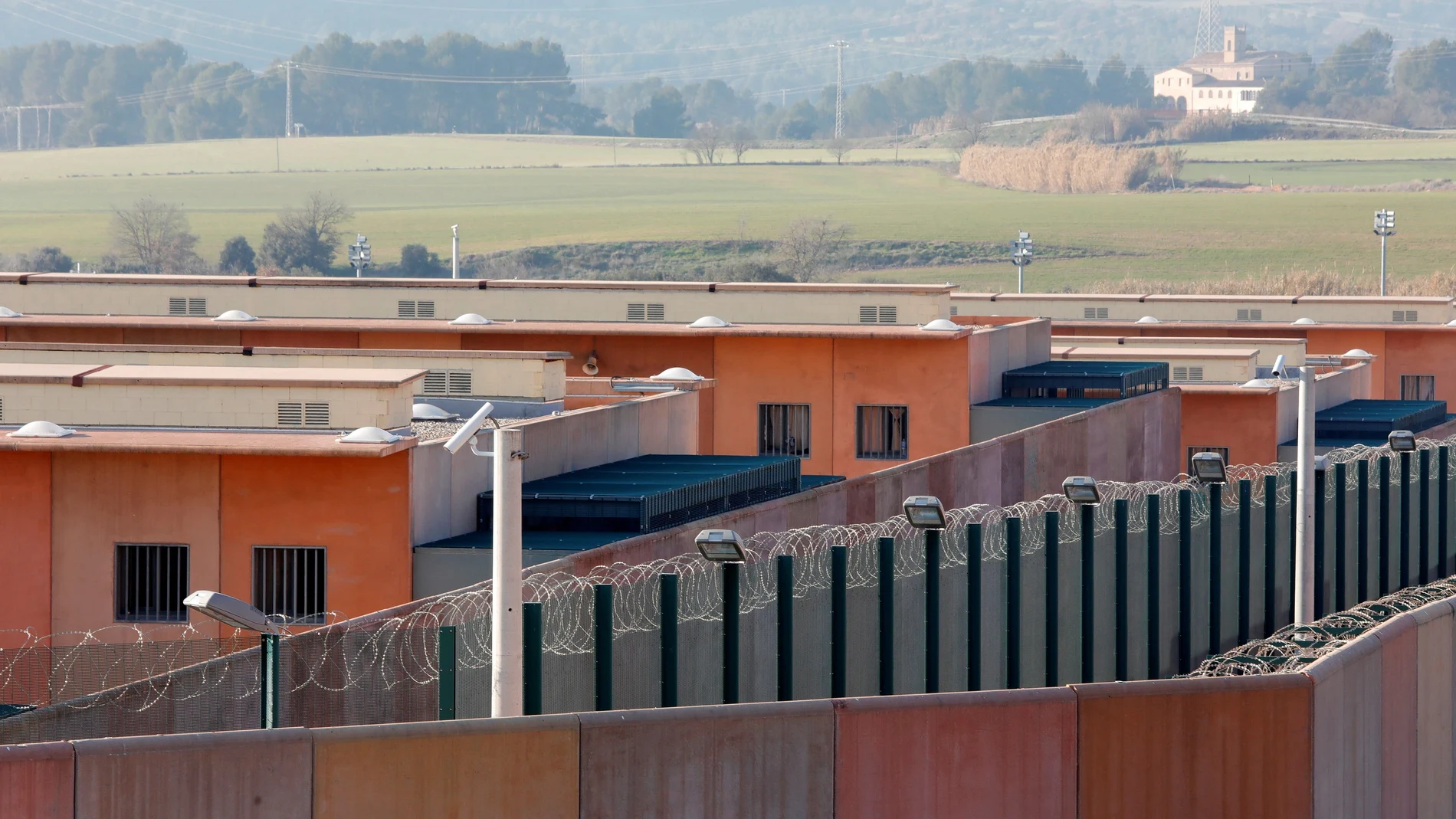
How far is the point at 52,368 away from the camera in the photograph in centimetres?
2694

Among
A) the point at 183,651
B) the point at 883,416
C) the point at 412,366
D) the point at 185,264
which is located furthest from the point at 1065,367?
the point at 185,264

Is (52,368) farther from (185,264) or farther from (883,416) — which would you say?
(185,264)

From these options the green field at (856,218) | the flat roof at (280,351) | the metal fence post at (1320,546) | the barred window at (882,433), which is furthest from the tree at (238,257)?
the metal fence post at (1320,546)

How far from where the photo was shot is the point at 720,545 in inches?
577

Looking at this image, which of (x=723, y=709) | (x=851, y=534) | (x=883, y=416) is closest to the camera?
(x=723, y=709)

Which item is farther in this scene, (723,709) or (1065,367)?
(1065,367)

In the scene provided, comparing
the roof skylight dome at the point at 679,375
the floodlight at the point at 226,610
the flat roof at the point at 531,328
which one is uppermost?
the flat roof at the point at 531,328

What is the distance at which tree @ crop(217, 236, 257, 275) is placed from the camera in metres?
140

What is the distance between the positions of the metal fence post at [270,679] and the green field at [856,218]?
119 m

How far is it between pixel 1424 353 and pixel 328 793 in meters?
51.0

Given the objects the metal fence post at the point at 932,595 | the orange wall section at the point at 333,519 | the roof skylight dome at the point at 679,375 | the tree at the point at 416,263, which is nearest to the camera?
the metal fence post at the point at 932,595

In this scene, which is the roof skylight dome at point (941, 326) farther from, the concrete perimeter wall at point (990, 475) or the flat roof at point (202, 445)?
the flat roof at point (202, 445)

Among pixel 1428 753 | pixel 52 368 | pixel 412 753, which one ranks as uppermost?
pixel 52 368

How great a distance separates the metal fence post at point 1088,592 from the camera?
20.3 meters
